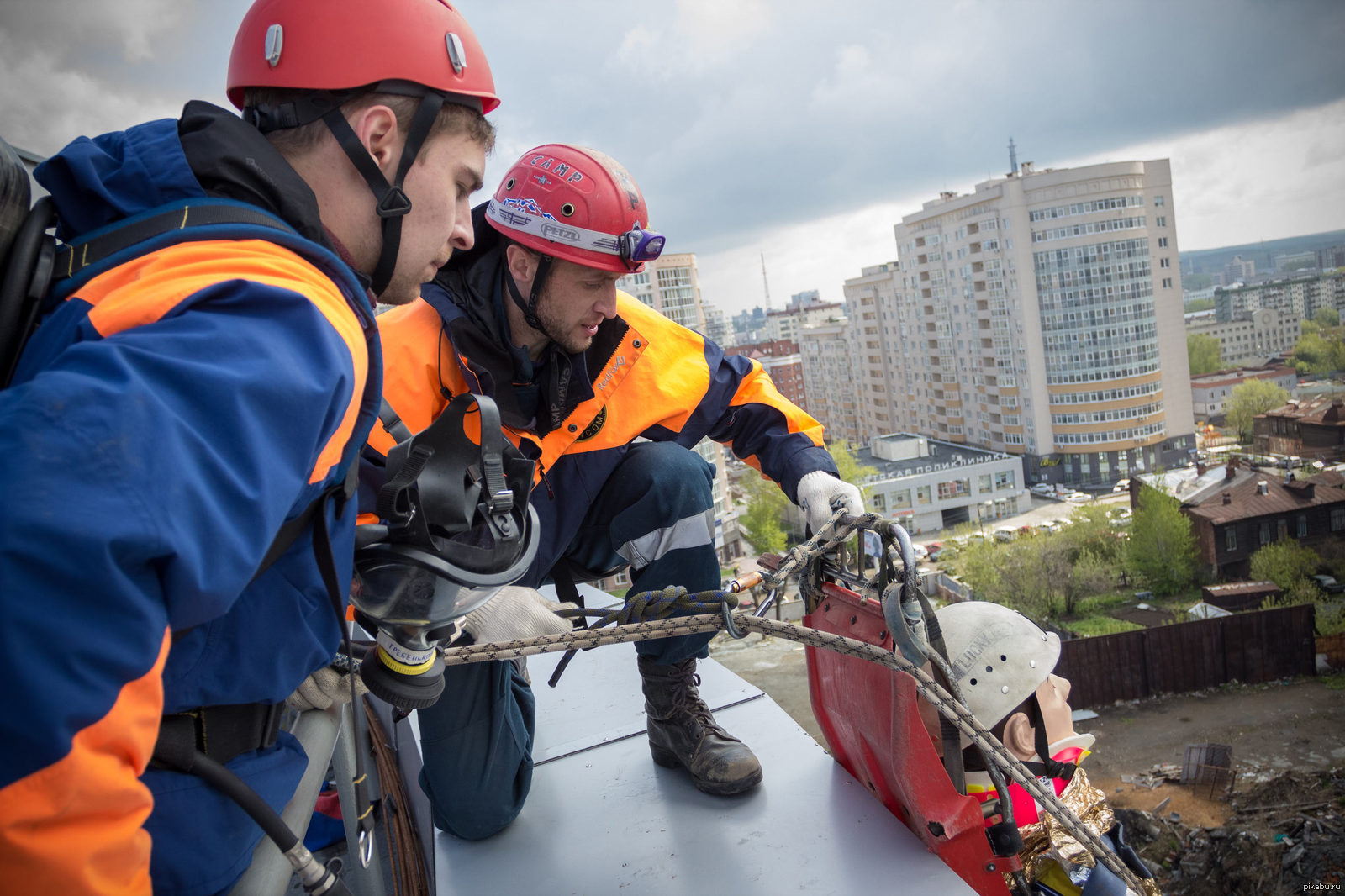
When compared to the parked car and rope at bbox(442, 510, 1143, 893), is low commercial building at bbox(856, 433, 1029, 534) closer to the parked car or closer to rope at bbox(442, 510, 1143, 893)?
the parked car

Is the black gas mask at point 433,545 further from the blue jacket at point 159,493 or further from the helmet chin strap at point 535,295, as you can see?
the helmet chin strap at point 535,295

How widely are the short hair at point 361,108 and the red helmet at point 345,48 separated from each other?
0.02 m

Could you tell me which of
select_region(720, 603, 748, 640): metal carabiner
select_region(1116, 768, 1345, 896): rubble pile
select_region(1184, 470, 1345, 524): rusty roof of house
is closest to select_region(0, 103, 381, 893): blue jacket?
select_region(720, 603, 748, 640): metal carabiner

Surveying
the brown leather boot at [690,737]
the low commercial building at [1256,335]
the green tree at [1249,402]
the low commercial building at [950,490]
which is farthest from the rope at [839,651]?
the low commercial building at [1256,335]

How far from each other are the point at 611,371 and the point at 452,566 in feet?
4.67

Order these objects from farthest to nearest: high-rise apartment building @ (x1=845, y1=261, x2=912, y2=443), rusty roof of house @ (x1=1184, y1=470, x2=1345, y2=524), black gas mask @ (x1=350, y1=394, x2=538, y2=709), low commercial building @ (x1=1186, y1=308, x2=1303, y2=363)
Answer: low commercial building @ (x1=1186, y1=308, x2=1303, y2=363) → high-rise apartment building @ (x1=845, y1=261, x2=912, y2=443) → rusty roof of house @ (x1=1184, y1=470, x2=1345, y2=524) → black gas mask @ (x1=350, y1=394, x2=538, y2=709)

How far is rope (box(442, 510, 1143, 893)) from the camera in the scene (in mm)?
1539

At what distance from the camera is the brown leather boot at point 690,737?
2.02m

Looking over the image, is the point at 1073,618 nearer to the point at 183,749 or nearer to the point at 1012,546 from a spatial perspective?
the point at 1012,546

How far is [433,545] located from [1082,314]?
37403mm

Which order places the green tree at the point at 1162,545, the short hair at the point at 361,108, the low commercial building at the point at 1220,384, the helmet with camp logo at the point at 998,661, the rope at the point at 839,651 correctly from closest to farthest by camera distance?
the short hair at the point at 361,108, the rope at the point at 839,651, the helmet with camp logo at the point at 998,661, the green tree at the point at 1162,545, the low commercial building at the point at 1220,384

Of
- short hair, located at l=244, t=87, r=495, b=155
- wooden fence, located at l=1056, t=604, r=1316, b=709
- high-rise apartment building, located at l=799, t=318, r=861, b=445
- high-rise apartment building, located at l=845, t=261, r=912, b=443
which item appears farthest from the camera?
high-rise apartment building, located at l=799, t=318, r=861, b=445

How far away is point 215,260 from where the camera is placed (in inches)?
31.2

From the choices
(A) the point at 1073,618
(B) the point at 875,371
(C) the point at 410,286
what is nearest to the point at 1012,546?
(A) the point at 1073,618
